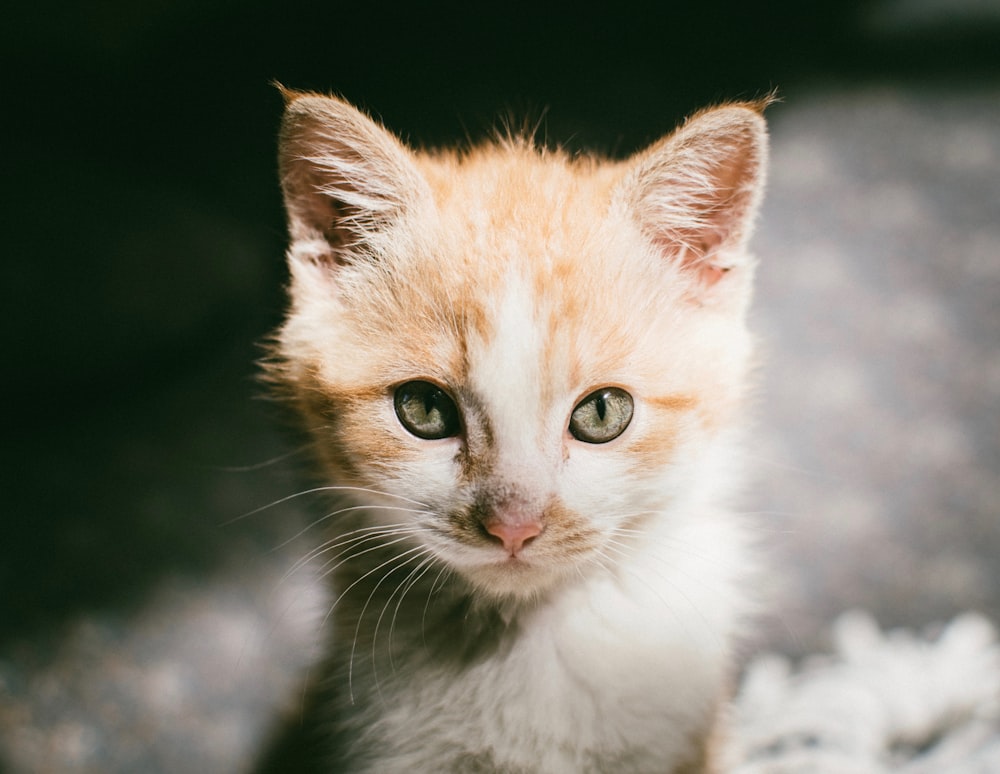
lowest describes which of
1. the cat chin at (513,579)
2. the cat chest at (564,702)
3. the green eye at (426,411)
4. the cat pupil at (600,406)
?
the cat chest at (564,702)

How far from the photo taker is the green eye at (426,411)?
0.55m

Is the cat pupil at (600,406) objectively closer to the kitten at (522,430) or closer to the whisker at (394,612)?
the kitten at (522,430)

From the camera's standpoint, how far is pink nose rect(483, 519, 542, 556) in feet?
1.65

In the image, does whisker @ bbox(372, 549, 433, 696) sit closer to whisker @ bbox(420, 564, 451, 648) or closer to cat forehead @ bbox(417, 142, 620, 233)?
whisker @ bbox(420, 564, 451, 648)

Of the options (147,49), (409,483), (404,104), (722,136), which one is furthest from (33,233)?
(722,136)

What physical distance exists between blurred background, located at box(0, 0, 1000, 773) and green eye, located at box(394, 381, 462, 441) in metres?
0.39

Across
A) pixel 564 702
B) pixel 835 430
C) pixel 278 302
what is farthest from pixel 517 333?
pixel 835 430

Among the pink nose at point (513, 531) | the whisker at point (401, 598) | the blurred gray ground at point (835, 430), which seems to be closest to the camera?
the pink nose at point (513, 531)

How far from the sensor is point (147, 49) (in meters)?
0.94

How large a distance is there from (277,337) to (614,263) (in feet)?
0.96

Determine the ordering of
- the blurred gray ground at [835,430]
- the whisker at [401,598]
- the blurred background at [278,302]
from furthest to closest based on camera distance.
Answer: the blurred gray ground at [835,430] < the blurred background at [278,302] < the whisker at [401,598]

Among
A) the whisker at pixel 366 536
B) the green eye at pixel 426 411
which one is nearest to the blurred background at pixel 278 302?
the whisker at pixel 366 536

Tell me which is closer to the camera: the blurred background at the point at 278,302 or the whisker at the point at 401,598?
the whisker at the point at 401,598

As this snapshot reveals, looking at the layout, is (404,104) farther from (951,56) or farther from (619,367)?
(951,56)
